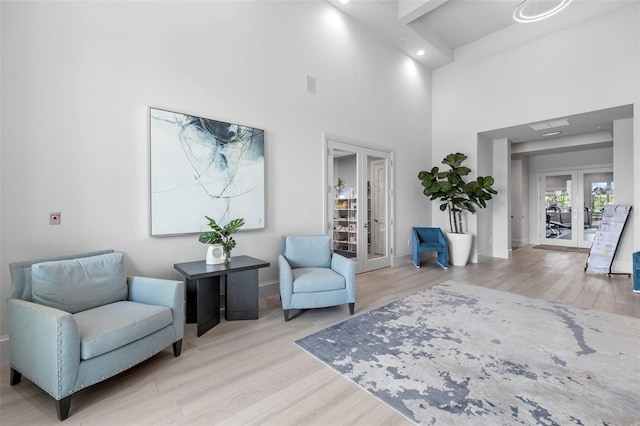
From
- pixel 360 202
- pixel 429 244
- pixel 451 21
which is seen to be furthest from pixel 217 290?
pixel 451 21

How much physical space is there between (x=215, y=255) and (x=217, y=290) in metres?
0.40

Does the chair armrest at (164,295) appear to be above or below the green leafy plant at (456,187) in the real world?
below

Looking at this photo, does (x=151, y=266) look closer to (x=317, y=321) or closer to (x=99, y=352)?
(x=99, y=352)

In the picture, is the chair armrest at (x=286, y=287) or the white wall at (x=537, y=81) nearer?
the chair armrest at (x=286, y=287)

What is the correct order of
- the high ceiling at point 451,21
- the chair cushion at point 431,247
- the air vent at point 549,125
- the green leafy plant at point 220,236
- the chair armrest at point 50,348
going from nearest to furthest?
the chair armrest at point 50,348 < the green leafy plant at point 220,236 < the high ceiling at point 451,21 < the air vent at point 549,125 < the chair cushion at point 431,247

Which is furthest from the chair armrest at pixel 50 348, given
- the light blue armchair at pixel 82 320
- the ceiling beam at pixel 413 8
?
the ceiling beam at pixel 413 8

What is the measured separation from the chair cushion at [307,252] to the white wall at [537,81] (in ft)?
14.2

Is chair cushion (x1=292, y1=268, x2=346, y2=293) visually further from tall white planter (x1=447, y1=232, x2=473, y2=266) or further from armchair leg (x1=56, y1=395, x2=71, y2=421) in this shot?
tall white planter (x1=447, y1=232, x2=473, y2=266)

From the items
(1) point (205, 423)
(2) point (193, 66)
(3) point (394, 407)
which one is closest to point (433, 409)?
(3) point (394, 407)

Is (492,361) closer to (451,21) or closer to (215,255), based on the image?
(215,255)

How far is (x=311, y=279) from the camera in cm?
323

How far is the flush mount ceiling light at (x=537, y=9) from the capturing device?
4062 mm

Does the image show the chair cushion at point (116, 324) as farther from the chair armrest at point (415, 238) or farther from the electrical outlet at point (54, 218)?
the chair armrest at point (415, 238)

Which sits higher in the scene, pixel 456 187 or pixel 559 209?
pixel 456 187
